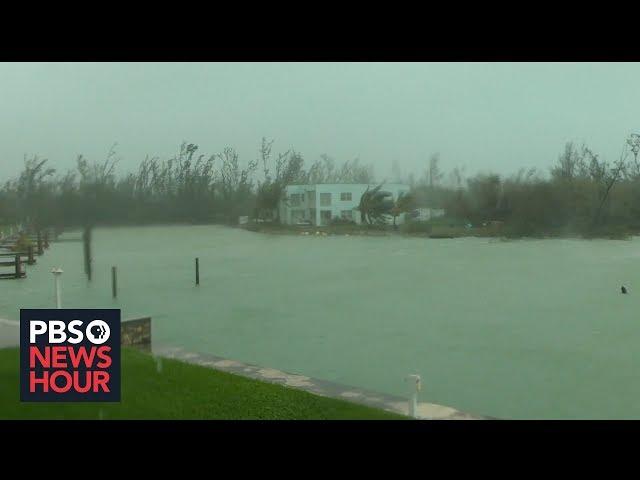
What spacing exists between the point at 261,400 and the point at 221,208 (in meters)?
6.70

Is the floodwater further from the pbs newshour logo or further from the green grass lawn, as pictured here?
the pbs newshour logo

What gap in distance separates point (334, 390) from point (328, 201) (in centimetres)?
2070

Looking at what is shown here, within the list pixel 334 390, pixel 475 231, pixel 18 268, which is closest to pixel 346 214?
pixel 475 231

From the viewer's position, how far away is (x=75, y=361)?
8.02 ft

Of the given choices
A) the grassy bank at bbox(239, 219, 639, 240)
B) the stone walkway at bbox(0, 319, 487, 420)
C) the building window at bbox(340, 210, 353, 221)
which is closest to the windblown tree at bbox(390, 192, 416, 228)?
the grassy bank at bbox(239, 219, 639, 240)

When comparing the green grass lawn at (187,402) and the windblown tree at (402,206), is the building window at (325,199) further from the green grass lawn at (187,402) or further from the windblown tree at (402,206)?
the green grass lawn at (187,402)

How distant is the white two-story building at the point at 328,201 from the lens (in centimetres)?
2142

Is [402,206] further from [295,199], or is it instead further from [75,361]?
[75,361]

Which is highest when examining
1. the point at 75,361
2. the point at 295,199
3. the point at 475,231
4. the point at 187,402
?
the point at 295,199

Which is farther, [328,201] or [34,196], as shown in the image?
[328,201]

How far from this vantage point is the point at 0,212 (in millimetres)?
7953

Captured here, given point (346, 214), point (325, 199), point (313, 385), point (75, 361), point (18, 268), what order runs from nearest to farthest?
point (75, 361), point (313, 385), point (18, 268), point (325, 199), point (346, 214)
